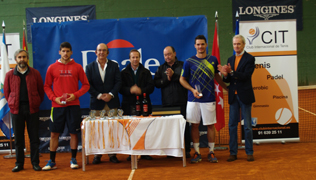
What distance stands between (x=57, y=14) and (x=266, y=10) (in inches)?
321

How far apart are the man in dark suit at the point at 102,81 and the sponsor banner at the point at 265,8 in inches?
324

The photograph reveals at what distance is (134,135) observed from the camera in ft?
12.5

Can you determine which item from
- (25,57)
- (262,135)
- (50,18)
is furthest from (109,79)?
(50,18)

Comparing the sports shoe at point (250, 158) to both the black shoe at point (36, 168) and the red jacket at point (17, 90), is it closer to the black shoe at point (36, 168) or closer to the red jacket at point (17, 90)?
the black shoe at point (36, 168)

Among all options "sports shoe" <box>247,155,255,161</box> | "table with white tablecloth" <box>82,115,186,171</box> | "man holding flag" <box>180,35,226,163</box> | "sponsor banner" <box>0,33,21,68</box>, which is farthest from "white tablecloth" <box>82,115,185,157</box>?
"sponsor banner" <box>0,33,21,68</box>

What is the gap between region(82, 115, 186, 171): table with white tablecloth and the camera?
381 centimetres

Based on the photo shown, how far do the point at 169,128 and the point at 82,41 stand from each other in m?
2.45

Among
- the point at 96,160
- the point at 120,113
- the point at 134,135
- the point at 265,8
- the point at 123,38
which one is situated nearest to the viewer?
the point at 134,135

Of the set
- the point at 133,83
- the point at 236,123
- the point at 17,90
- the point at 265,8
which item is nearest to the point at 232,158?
the point at 236,123

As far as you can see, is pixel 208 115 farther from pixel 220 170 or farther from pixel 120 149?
pixel 120 149

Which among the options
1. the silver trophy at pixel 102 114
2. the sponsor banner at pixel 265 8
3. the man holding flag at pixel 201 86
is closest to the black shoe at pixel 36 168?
the silver trophy at pixel 102 114

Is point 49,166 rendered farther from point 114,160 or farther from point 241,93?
point 241,93

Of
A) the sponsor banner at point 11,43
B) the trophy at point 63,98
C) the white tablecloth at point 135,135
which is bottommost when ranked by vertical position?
the white tablecloth at point 135,135

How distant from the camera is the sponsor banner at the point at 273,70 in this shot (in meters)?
4.97
